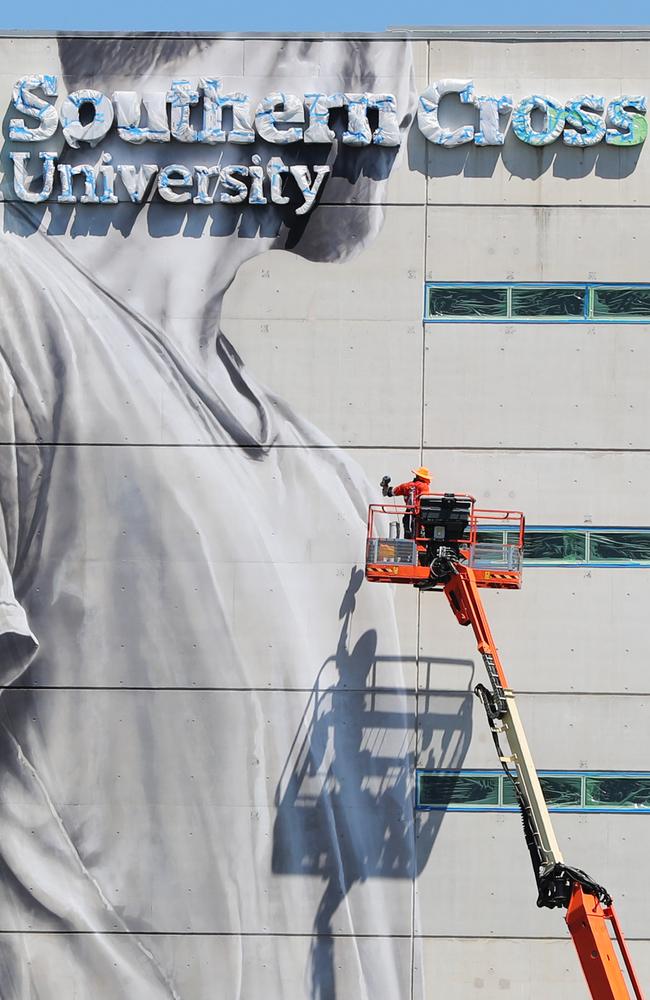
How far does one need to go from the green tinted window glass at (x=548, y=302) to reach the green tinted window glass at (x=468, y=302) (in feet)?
0.85

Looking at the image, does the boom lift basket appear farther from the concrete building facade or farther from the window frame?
the window frame

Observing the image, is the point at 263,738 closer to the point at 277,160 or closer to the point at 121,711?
the point at 121,711

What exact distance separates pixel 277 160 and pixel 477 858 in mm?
13252

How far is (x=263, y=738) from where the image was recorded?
2167cm

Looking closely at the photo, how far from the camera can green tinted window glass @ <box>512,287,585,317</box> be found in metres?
22.2

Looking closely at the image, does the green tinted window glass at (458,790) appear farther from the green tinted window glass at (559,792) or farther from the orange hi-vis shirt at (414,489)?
the orange hi-vis shirt at (414,489)

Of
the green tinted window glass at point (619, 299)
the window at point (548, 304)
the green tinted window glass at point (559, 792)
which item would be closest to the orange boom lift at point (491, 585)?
the green tinted window glass at point (559, 792)

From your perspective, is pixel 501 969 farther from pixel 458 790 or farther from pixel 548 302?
pixel 548 302

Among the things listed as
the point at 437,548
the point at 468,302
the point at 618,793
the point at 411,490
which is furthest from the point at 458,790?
the point at 468,302

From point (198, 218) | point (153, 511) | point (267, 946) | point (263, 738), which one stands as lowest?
point (267, 946)

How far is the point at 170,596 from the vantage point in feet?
71.9

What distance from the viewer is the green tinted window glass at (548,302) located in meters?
22.2

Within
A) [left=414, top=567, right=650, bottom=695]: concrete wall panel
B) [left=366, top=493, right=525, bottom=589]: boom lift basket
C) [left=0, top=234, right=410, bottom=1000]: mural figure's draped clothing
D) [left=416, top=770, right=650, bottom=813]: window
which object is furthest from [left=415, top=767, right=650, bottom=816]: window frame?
[left=366, top=493, right=525, bottom=589]: boom lift basket

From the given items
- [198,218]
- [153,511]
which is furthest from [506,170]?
[153,511]
